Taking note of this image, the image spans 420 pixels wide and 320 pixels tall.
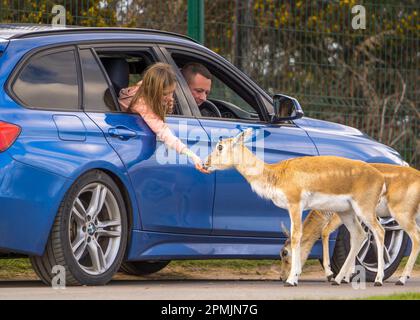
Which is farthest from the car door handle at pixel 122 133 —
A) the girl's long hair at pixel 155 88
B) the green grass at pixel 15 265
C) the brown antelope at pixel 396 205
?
the green grass at pixel 15 265

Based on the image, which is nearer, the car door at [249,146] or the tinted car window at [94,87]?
the tinted car window at [94,87]

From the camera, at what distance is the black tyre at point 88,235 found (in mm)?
9414

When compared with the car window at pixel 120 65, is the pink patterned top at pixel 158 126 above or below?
below

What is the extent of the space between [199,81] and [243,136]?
1.05m

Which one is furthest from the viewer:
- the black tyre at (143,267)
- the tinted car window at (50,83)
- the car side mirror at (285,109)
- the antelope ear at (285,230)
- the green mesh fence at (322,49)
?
the green mesh fence at (322,49)

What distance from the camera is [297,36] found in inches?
642

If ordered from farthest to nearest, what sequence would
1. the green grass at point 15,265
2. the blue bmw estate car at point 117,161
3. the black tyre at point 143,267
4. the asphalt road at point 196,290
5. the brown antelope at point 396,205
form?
the green grass at point 15,265, the black tyre at point 143,267, the brown antelope at point 396,205, the blue bmw estate car at point 117,161, the asphalt road at point 196,290

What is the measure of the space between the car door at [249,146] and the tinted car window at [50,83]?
1188mm

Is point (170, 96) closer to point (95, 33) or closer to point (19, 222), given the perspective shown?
point (95, 33)

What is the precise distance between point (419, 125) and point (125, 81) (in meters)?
7.19

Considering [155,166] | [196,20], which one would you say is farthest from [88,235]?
[196,20]

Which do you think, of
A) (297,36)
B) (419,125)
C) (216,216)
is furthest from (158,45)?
(419,125)

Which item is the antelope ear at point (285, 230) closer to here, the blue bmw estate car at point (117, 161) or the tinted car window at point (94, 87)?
the blue bmw estate car at point (117, 161)

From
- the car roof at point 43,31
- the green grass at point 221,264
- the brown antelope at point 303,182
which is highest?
the car roof at point 43,31
